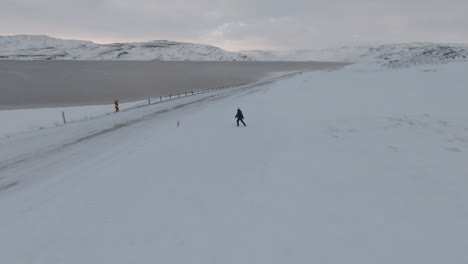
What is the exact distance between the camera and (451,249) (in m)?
Result: 4.31

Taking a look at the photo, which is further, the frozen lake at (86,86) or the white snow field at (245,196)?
the frozen lake at (86,86)

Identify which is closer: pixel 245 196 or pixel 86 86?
pixel 245 196

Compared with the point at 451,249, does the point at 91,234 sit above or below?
above

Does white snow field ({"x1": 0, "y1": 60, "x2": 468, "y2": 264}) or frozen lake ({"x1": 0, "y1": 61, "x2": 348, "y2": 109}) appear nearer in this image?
white snow field ({"x1": 0, "y1": 60, "x2": 468, "y2": 264})

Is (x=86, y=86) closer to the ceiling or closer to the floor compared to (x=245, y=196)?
closer to the ceiling

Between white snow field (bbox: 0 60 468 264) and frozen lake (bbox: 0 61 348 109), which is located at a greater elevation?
frozen lake (bbox: 0 61 348 109)

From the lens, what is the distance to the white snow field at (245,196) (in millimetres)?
4430

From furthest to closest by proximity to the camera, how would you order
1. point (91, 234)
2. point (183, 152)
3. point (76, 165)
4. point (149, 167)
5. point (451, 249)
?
point (183, 152) → point (76, 165) → point (149, 167) → point (91, 234) → point (451, 249)

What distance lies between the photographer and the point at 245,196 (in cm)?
619

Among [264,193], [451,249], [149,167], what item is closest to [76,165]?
[149,167]

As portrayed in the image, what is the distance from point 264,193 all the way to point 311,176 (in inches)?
71.2

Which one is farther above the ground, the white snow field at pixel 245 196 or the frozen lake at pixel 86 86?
the frozen lake at pixel 86 86

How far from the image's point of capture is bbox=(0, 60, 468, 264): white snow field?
443 centimetres

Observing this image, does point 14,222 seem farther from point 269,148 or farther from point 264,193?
point 269,148
